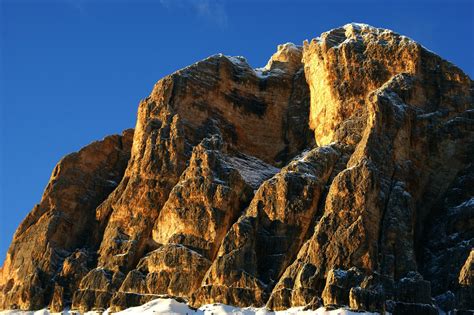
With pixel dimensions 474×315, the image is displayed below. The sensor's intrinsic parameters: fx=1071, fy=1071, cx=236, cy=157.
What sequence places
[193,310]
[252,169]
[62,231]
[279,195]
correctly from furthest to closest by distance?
[252,169] → [62,231] → [279,195] → [193,310]

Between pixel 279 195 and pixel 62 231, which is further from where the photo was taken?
pixel 62 231

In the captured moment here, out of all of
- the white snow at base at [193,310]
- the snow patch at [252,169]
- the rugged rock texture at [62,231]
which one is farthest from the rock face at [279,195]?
Answer: the white snow at base at [193,310]

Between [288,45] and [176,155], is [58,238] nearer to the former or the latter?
[176,155]

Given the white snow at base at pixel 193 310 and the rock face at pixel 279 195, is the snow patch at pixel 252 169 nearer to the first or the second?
the rock face at pixel 279 195

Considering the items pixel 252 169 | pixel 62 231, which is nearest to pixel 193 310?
pixel 62 231

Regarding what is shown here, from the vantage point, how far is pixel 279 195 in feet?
481

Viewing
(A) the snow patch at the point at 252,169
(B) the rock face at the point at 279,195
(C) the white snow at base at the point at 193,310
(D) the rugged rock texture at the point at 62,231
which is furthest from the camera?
(A) the snow patch at the point at 252,169

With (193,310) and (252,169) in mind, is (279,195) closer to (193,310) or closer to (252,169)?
(252,169)

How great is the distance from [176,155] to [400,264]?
40.1 metres

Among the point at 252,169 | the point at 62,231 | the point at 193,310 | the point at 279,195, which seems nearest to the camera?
the point at 193,310

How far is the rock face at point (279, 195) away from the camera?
136 meters

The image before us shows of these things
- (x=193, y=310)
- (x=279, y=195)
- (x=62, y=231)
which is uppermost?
(x=279, y=195)

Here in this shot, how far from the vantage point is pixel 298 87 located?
590ft

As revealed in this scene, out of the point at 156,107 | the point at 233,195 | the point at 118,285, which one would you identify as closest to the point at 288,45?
the point at 156,107
